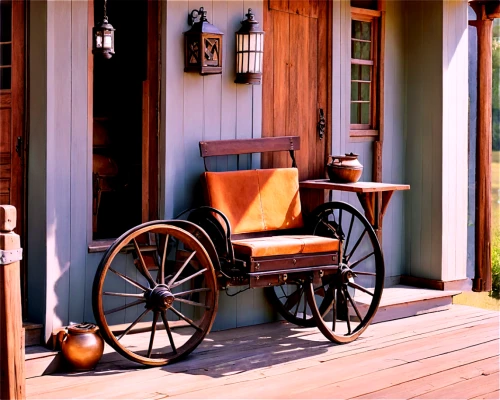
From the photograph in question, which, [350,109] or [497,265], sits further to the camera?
[497,265]

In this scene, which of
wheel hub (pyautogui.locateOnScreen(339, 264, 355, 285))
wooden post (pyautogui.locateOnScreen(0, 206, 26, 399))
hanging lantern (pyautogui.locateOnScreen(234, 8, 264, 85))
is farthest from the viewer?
hanging lantern (pyautogui.locateOnScreen(234, 8, 264, 85))

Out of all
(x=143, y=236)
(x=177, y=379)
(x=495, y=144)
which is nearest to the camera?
(x=177, y=379)

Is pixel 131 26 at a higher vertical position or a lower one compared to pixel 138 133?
higher

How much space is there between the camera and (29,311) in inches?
191

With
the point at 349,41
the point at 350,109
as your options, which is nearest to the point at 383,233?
the point at 350,109

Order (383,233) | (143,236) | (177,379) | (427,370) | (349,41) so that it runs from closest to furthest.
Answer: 1. (177,379)
2. (427,370)
3. (143,236)
4. (349,41)
5. (383,233)

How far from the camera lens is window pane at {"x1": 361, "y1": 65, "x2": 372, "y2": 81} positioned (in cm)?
673

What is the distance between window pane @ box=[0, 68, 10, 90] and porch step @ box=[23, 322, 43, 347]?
4.70ft

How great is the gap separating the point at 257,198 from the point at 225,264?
64 cm

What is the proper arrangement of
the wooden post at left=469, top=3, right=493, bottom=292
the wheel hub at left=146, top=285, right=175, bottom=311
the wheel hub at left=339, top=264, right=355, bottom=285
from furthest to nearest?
the wooden post at left=469, top=3, right=493, bottom=292, the wheel hub at left=339, top=264, right=355, bottom=285, the wheel hub at left=146, top=285, right=175, bottom=311

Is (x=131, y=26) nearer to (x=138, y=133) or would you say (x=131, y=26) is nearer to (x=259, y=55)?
(x=138, y=133)

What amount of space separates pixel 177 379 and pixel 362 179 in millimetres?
2818

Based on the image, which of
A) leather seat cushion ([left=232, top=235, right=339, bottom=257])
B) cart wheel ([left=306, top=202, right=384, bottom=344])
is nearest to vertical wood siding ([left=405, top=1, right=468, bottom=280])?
cart wheel ([left=306, top=202, right=384, bottom=344])

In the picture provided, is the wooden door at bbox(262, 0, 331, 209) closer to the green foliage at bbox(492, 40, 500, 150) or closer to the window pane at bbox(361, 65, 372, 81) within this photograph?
the window pane at bbox(361, 65, 372, 81)
